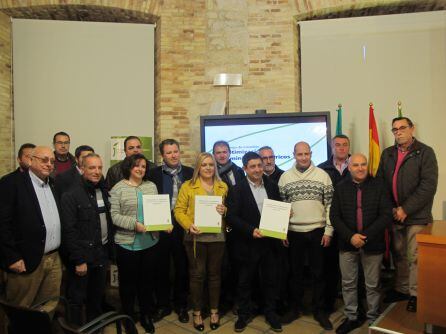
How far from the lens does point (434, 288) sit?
6.56 ft

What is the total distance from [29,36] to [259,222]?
5.05 m

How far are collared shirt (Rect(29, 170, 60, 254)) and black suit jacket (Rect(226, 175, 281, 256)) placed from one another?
1.39m

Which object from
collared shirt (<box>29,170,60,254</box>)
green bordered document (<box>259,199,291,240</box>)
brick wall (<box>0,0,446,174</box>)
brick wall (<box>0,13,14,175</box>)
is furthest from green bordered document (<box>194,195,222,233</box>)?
brick wall (<box>0,13,14,175</box>)

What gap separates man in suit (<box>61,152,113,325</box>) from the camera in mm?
2756

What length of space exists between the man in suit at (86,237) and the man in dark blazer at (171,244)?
23.5 inches

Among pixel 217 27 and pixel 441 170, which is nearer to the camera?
pixel 441 170

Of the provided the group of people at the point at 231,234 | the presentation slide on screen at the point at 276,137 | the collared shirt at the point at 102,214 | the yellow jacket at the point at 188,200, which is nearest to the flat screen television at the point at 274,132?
the presentation slide on screen at the point at 276,137

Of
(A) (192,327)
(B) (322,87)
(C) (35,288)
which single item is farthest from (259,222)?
(B) (322,87)

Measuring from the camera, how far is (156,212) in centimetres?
310

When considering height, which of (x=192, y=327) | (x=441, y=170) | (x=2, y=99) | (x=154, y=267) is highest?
(x=2, y=99)

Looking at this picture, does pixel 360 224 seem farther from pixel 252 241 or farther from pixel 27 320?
pixel 27 320

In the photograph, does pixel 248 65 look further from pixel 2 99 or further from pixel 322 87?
pixel 2 99

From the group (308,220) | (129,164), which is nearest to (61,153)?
(129,164)

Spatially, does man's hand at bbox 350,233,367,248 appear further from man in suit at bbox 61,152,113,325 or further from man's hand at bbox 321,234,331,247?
man in suit at bbox 61,152,113,325
